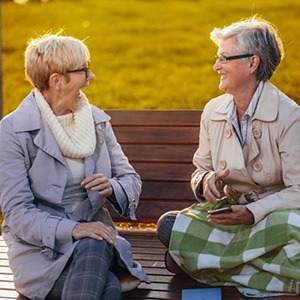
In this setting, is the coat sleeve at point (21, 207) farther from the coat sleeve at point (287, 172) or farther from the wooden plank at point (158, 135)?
the wooden plank at point (158, 135)

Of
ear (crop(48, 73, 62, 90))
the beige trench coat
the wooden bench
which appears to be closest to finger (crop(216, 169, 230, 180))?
the beige trench coat

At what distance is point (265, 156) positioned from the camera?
12.5ft

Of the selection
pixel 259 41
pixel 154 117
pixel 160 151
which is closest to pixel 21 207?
pixel 259 41

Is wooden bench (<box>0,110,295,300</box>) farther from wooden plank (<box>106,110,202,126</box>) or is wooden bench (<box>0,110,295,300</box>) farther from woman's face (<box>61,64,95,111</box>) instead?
woman's face (<box>61,64,95,111</box>)

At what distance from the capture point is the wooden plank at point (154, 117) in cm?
522

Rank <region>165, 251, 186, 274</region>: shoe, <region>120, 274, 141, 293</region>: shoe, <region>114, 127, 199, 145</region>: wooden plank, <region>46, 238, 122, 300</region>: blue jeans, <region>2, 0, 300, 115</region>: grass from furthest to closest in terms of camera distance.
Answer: <region>2, 0, 300, 115</region>: grass
<region>114, 127, 199, 145</region>: wooden plank
<region>165, 251, 186, 274</region>: shoe
<region>120, 274, 141, 293</region>: shoe
<region>46, 238, 122, 300</region>: blue jeans

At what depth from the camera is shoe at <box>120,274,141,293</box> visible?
3.74m

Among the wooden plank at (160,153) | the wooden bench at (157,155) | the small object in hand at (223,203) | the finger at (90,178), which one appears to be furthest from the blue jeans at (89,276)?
the wooden plank at (160,153)

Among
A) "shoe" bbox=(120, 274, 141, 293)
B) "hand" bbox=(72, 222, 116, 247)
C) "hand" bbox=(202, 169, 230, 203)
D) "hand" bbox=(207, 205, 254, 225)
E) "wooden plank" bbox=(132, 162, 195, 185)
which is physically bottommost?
"shoe" bbox=(120, 274, 141, 293)

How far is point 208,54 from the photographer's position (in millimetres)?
9930

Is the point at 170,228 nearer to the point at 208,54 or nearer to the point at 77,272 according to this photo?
the point at 77,272

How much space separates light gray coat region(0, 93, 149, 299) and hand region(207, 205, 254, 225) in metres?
0.41

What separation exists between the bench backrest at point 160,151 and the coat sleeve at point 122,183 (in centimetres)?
109

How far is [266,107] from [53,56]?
3.30 ft
